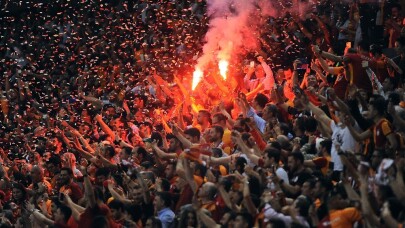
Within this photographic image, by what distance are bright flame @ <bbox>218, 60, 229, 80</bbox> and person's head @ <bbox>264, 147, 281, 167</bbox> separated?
597 cm

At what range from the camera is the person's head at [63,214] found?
1109 cm

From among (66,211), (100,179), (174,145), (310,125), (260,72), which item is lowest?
(66,211)

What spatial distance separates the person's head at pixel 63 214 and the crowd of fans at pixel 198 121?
15mm

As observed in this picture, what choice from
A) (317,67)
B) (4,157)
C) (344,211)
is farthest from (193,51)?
(344,211)

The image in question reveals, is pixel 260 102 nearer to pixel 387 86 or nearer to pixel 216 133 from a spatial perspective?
pixel 216 133

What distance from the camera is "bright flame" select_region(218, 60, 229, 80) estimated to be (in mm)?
16328

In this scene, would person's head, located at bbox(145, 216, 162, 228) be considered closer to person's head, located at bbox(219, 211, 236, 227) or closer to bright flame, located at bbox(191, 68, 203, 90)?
person's head, located at bbox(219, 211, 236, 227)

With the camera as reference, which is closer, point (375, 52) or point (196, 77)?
point (375, 52)

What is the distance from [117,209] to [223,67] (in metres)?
5.82

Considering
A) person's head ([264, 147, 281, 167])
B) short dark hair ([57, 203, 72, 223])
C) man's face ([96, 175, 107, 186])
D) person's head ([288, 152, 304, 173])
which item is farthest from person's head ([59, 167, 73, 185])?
person's head ([288, 152, 304, 173])

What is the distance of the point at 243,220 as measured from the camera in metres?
9.01

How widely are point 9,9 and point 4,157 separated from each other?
28.2 ft

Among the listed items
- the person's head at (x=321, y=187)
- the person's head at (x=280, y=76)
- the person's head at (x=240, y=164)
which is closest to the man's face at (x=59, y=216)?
the person's head at (x=240, y=164)

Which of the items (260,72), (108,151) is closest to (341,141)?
(108,151)
